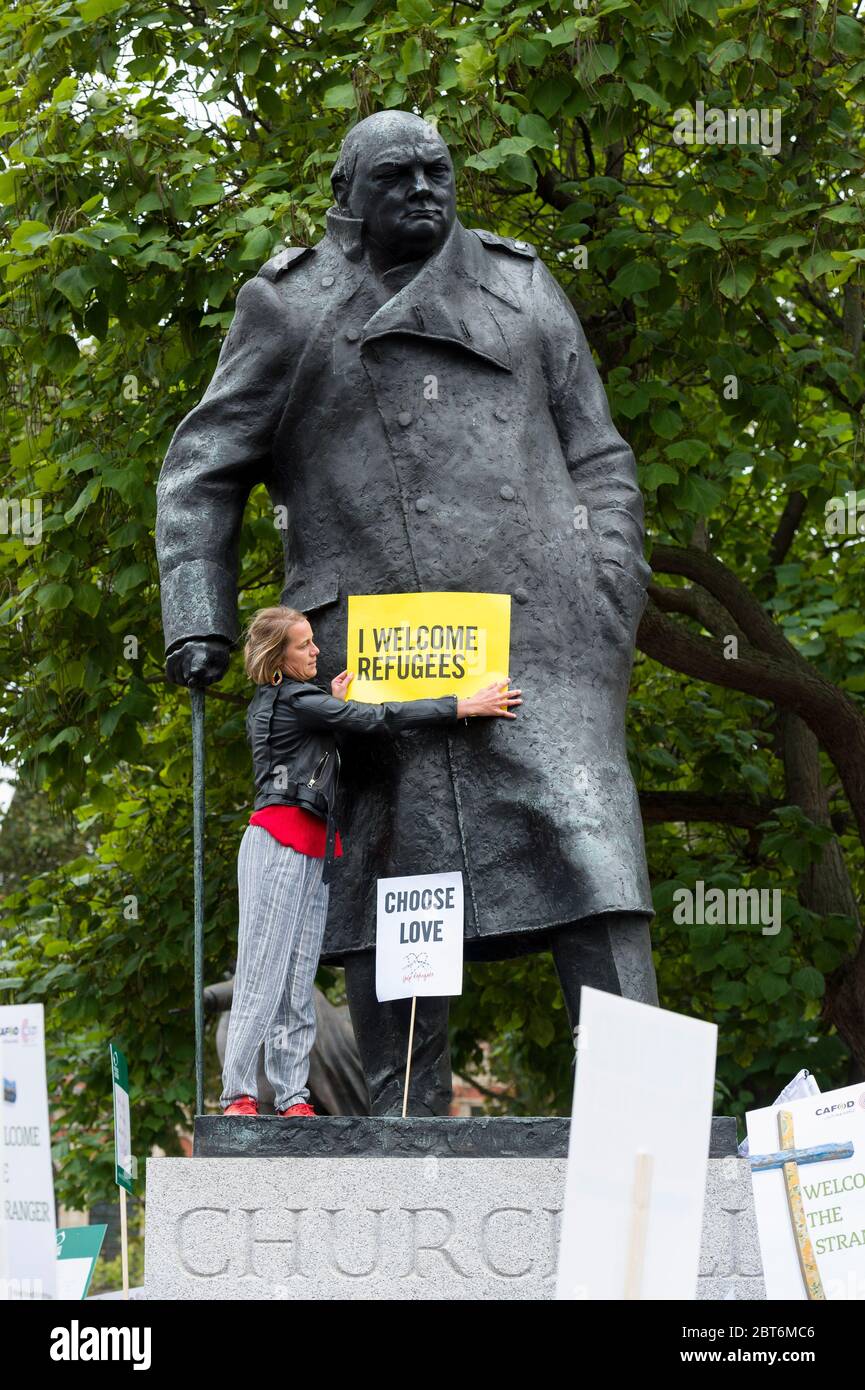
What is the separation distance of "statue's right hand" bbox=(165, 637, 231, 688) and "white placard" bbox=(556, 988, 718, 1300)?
3.24m

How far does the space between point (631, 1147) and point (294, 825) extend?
3.06 meters

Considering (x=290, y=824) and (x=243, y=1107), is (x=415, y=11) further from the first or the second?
(x=243, y=1107)

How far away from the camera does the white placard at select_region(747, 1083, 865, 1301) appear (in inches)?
188

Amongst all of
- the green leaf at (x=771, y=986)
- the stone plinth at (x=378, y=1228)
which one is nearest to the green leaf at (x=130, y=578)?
the green leaf at (x=771, y=986)

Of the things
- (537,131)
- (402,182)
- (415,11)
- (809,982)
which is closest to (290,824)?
(402,182)

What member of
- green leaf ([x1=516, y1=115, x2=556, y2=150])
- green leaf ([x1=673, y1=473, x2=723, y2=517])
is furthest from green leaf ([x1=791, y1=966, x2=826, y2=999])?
green leaf ([x1=516, y1=115, x2=556, y2=150])

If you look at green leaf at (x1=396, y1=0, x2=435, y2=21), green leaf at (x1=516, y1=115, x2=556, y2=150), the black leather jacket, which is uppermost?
green leaf at (x1=396, y1=0, x2=435, y2=21)

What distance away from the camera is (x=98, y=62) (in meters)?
10.5

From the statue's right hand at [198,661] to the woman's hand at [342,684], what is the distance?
0.97 ft

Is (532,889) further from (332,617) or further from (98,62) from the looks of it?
(98,62)

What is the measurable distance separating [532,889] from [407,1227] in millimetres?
941

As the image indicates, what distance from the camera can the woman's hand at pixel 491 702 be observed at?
573 centimetres

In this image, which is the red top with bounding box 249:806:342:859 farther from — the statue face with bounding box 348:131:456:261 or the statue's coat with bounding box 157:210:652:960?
the statue face with bounding box 348:131:456:261

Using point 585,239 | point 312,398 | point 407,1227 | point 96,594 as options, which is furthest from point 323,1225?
point 585,239
